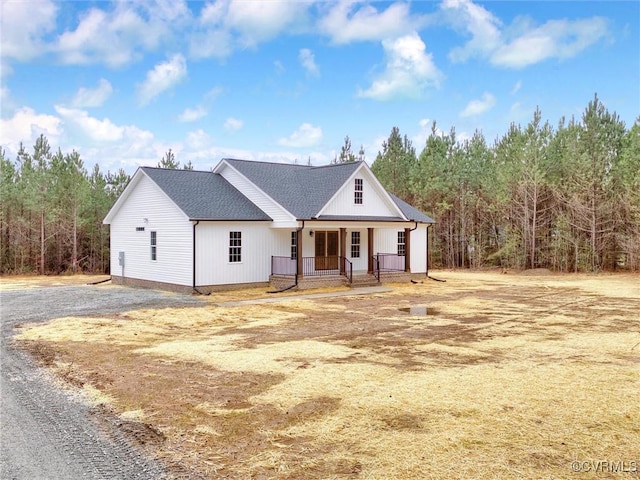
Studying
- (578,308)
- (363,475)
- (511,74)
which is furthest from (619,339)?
(511,74)

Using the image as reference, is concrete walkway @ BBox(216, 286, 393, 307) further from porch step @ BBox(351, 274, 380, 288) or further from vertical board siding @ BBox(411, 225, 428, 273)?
vertical board siding @ BBox(411, 225, 428, 273)

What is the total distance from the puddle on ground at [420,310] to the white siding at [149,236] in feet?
27.7

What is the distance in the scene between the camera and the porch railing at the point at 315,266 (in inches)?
840

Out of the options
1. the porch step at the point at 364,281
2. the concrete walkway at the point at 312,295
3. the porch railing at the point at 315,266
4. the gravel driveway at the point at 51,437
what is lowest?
the gravel driveway at the point at 51,437

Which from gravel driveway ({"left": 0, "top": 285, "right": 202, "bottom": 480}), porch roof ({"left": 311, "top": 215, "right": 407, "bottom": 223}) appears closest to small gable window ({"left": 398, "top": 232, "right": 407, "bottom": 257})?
porch roof ({"left": 311, "top": 215, "right": 407, "bottom": 223})

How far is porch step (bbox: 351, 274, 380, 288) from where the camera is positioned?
22156 mm

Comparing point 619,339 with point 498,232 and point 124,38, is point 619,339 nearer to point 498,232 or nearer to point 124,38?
point 124,38

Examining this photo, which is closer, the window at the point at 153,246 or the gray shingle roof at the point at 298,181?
the gray shingle roof at the point at 298,181

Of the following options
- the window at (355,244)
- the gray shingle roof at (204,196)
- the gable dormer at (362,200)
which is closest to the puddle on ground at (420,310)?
the gable dormer at (362,200)

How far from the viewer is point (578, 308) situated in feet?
→ 51.9

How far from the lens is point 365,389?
720cm

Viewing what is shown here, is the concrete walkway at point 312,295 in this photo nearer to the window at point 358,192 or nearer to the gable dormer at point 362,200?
the gable dormer at point 362,200

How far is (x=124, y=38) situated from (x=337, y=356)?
678 inches

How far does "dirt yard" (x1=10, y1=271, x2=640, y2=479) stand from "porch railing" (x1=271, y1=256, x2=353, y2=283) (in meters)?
6.76
